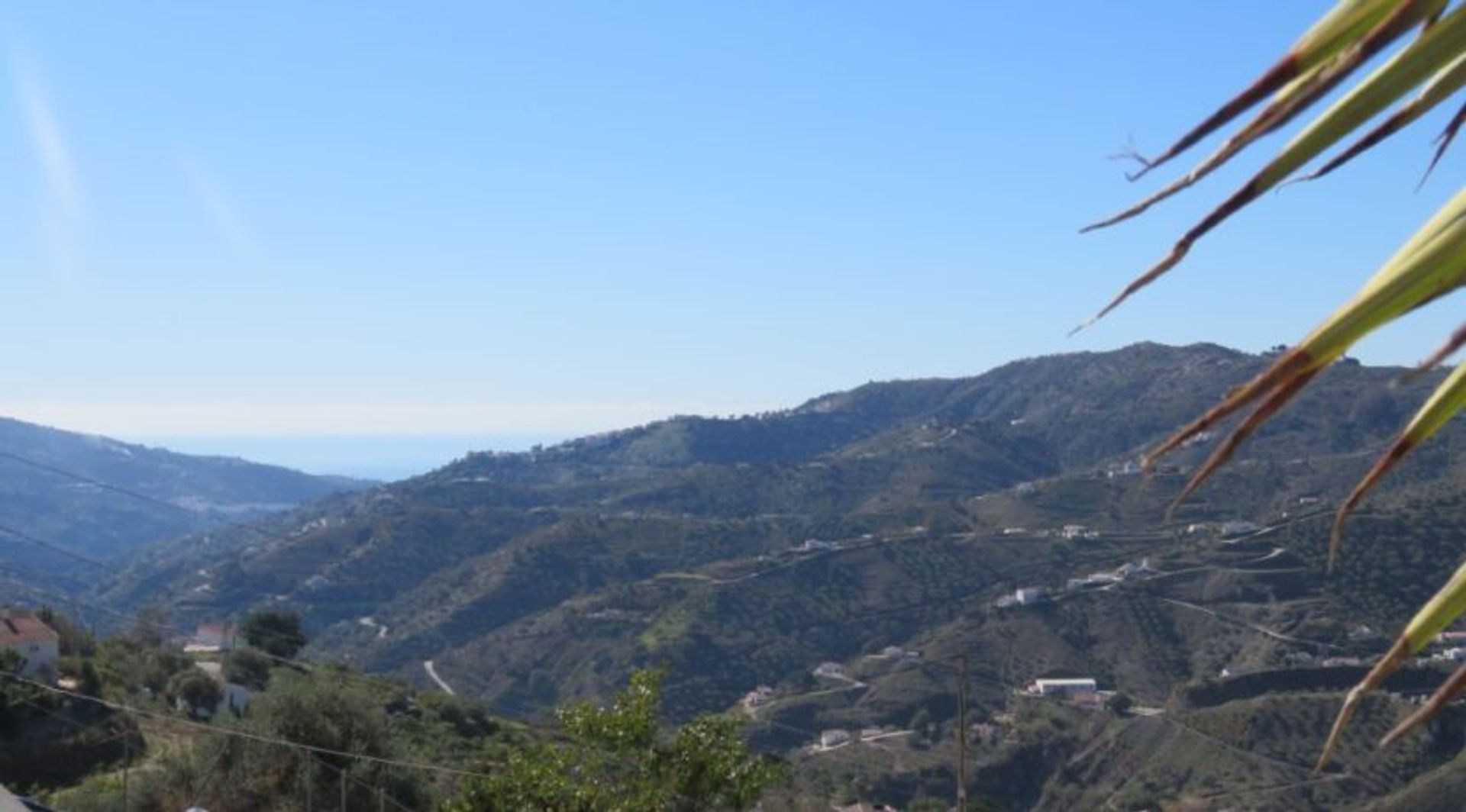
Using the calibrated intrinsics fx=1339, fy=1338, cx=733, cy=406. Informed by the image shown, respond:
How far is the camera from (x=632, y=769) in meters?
9.95

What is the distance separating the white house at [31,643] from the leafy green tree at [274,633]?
10.2 metres

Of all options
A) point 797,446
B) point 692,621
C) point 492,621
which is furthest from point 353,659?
point 797,446

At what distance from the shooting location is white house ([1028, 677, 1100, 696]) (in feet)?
172

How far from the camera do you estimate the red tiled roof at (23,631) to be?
26359mm

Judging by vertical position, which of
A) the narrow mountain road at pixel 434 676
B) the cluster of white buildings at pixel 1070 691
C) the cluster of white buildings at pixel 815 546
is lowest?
the narrow mountain road at pixel 434 676

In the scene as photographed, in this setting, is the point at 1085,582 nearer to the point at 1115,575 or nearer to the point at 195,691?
the point at 1115,575

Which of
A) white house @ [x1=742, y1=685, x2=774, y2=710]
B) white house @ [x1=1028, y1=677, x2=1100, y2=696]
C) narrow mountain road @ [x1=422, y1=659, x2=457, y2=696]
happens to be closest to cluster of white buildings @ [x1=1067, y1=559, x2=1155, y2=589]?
white house @ [x1=1028, y1=677, x2=1100, y2=696]

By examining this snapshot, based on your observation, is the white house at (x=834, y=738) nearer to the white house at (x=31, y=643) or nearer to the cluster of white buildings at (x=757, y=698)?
the cluster of white buildings at (x=757, y=698)

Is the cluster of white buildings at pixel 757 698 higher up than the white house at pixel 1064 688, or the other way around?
the white house at pixel 1064 688

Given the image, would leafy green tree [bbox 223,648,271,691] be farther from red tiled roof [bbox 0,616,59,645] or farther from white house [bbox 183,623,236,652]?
red tiled roof [bbox 0,616,59,645]

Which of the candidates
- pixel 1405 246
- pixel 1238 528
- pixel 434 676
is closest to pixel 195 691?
pixel 1405 246

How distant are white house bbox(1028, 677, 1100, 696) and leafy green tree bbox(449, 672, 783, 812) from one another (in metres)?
44.3

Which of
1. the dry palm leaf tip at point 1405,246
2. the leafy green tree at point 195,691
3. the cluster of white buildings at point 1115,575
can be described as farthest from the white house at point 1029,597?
the dry palm leaf tip at point 1405,246

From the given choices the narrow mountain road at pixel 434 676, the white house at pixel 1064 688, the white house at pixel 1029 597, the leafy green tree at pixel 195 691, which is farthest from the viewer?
the white house at pixel 1029 597
